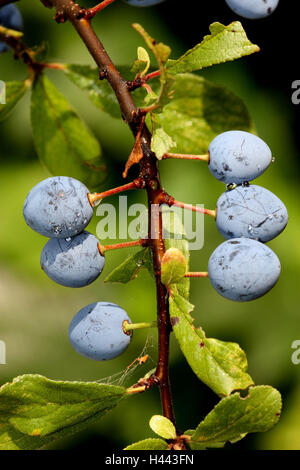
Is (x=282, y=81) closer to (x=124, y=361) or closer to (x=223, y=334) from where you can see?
(x=223, y=334)

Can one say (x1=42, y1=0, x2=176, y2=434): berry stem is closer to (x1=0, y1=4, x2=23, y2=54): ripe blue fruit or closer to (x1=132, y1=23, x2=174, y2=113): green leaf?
(x1=132, y1=23, x2=174, y2=113): green leaf

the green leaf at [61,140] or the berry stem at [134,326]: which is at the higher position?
the green leaf at [61,140]

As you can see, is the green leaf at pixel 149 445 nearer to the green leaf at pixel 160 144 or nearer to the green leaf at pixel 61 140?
the green leaf at pixel 160 144

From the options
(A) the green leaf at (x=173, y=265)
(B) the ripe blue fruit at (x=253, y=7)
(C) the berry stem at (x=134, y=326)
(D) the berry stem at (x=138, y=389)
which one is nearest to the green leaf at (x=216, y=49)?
(B) the ripe blue fruit at (x=253, y=7)

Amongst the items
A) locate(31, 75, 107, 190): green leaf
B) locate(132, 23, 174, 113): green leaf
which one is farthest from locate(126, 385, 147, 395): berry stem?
locate(31, 75, 107, 190): green leaf

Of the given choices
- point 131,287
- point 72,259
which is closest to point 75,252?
point 72,259

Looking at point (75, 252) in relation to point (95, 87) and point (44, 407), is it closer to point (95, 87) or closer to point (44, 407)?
point (44, 407)

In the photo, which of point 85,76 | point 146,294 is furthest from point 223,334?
point 85,76
